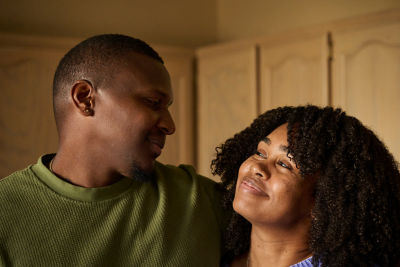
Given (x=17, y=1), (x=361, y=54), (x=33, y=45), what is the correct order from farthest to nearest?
(x=17, y=1)
(x=33, y=45)
(x=361, y=54)

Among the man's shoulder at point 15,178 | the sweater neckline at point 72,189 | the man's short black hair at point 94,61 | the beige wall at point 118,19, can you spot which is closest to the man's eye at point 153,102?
the man's short black hair at point 94,61

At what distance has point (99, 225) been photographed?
48.4 inches

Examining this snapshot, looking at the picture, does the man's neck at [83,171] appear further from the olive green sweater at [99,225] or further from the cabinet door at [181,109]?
the cabinet door at [181,109]

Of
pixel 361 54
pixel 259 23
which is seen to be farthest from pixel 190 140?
pixel 361 54

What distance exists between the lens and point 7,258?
1.11 m

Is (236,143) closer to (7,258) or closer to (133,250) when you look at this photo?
(133,250)

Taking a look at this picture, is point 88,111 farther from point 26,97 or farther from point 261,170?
point 26,97

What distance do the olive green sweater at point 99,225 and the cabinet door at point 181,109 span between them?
1.81m

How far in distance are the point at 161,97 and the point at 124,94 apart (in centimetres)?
10

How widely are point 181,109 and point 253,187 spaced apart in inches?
78.0

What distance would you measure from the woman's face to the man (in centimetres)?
16

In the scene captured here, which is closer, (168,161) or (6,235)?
(6,235)

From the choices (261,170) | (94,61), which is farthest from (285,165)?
(94,61)

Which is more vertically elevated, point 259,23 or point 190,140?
point 259,23
